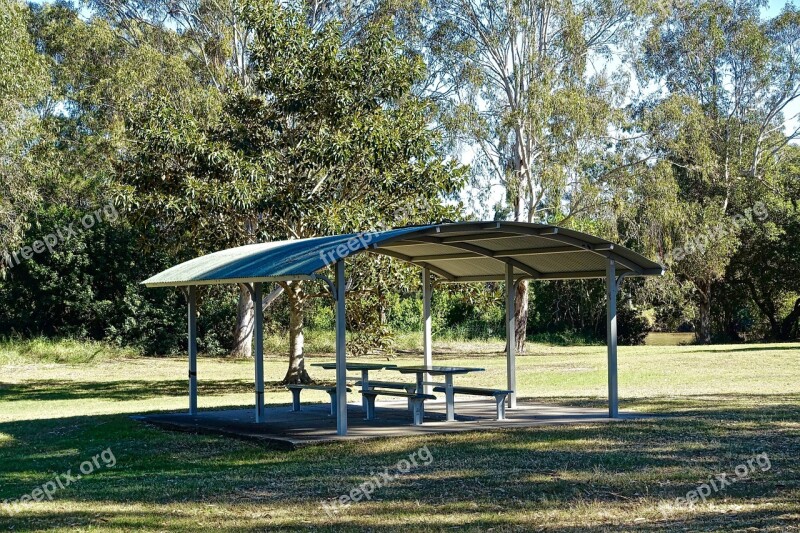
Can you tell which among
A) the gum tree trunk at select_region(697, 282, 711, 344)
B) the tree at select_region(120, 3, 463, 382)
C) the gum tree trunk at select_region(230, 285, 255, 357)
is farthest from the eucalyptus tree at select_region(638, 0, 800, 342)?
the tree at select_region(120, 3, 463, 382)

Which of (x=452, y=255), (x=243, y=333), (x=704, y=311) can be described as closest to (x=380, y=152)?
(x=452, y=255)

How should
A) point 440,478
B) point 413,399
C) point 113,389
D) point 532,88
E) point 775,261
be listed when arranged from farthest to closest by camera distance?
point 775,261 < point 532,88 < point 113,389 < point 413,399 < point 440,478

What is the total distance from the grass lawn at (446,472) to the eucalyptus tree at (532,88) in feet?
44.1

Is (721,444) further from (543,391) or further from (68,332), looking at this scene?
(68,332)

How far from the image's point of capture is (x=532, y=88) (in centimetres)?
3169

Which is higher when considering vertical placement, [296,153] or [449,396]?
[296,153]

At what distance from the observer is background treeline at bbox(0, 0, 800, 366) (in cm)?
2052

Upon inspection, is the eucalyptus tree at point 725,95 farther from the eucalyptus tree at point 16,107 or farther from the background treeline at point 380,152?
the eucalyptus tree at point 16,107

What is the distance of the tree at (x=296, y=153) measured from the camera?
19.8m

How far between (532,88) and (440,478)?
2348cm

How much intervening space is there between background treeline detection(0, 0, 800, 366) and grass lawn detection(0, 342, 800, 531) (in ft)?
14.0

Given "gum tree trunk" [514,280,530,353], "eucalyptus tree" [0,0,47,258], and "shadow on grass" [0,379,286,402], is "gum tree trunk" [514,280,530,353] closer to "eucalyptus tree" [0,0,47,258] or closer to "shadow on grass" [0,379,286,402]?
"shadow on grass" [0,379,286,402]

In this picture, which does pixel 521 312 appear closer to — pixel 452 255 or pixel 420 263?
pixel 420 263

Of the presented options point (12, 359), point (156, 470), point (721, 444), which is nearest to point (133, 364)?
point (12, 359)
